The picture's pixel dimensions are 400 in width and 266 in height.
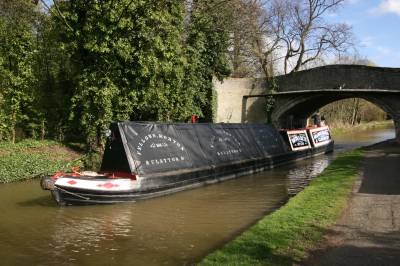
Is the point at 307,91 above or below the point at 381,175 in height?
above

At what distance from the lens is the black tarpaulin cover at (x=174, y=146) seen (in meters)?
11.4

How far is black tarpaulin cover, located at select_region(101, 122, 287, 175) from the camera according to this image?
11.4m

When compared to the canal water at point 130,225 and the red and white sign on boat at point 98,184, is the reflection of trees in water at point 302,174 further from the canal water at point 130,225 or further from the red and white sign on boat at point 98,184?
the red and white sign on boat at point 98,184

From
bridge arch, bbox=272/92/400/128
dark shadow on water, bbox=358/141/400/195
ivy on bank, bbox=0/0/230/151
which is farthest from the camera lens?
bridge arch, bbox=272/92/400/128

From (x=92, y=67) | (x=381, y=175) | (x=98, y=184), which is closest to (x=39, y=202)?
(x=98, y=184)

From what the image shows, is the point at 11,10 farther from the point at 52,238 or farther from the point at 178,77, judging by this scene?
the point at 52,238

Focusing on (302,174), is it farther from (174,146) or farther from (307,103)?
(307,103)

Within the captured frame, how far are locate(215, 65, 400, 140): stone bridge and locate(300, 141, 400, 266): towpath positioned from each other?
14.7 meters

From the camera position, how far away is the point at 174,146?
41.5ft

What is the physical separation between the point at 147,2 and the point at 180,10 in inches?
114

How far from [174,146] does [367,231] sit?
276 inches

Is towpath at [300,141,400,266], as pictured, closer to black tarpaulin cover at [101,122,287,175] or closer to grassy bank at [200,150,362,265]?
grassy bank at [200,150,362,265]

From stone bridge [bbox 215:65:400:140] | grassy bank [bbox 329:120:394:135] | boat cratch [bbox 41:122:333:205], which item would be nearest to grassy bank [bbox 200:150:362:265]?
boat cratch [bbox 41:122:333:205]

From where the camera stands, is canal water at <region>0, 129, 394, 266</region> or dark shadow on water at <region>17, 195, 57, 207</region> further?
dark shadow on water at <region>17, 195, 57, 207</region>
